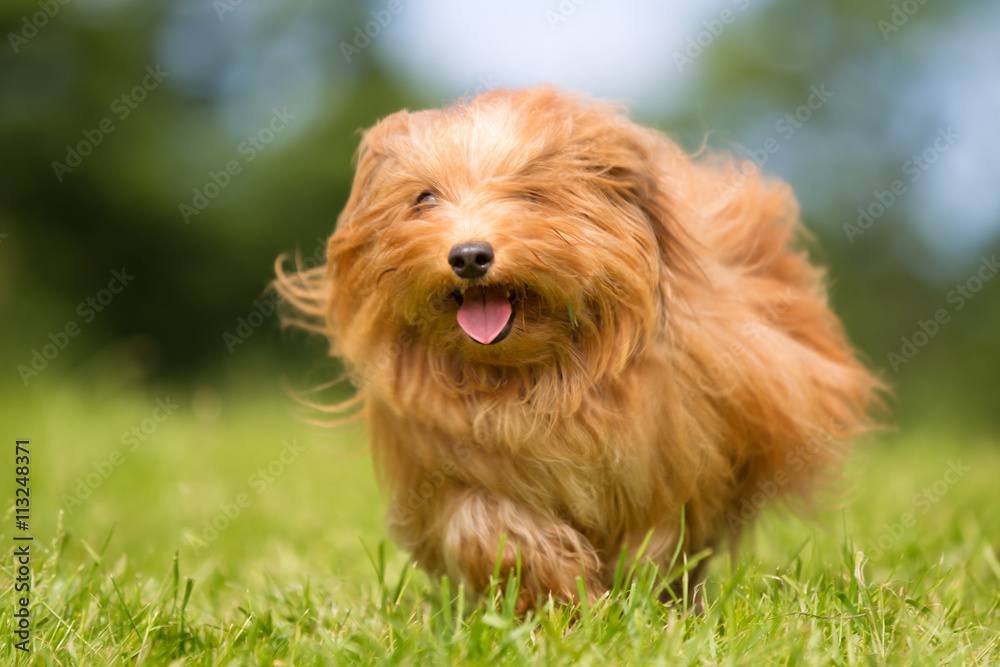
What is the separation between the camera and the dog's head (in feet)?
9.02

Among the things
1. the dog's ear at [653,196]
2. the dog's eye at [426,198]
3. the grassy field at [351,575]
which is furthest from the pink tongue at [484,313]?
the grassy field at [351,575]

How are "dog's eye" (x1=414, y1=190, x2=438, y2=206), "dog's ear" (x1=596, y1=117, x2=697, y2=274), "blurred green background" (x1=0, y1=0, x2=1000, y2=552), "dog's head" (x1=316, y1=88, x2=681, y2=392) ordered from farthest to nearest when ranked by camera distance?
"blurred green background" (x1=0, y1=0, x2=1000, y2=552) < "dog's ear" (x1=596, y1=117, x2=697, y2=274) < "dog's eye" (x1=414, y1=190, x2=438, y2=206) < "dog's head" (x1=316, y1=88, x2=681, y2=392)

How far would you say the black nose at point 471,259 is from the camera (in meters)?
2.64

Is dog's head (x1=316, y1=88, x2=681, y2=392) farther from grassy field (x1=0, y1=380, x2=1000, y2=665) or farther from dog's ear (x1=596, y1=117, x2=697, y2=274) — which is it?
grassy field (x1=0, y1=380, x2=1000, y2=665)

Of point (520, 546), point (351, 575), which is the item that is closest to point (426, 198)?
point (520, 546)

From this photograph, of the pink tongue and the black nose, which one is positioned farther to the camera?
the pink tongue

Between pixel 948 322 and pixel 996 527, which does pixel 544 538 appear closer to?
pixel 996 527

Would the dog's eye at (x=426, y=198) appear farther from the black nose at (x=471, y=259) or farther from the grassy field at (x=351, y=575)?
the grassy field at (x=351, y=575)

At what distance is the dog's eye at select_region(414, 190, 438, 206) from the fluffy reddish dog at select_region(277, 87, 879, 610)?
10 millimetres

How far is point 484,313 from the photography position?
2.81 meters

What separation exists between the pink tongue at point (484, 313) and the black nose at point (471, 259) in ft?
0.50

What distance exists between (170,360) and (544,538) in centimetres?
1200

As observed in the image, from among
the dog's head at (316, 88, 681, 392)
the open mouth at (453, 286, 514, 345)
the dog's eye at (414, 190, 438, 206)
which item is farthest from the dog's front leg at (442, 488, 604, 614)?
the dog's eye at (414, 190, 438, 206)

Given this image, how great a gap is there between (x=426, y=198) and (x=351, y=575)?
193cm
